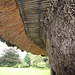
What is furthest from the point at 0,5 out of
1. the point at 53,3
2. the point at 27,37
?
the point at 27,37

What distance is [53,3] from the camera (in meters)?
0.66

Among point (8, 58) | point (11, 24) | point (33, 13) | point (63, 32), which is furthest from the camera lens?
point (8, 58)

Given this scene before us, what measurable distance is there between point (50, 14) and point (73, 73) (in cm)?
47

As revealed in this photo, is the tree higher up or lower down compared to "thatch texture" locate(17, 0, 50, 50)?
lower down

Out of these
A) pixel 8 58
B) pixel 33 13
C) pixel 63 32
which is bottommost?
pixel 8 58

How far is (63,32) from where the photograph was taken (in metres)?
0.62

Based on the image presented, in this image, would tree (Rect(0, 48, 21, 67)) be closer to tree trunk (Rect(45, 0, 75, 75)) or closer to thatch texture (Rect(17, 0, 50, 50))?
thatch texture (Rect(17, 0, 50, 50))

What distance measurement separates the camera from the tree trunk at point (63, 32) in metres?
0.58

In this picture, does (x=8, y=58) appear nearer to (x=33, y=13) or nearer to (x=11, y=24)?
(x=11, y=24)

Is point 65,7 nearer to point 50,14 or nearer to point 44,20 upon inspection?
point 50,14

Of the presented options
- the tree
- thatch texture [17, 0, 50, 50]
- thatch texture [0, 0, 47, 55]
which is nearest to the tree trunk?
thatch texture [17, 0, 50, 50]

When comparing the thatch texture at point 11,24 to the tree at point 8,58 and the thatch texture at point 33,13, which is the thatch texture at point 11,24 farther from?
the tree at point 8,58

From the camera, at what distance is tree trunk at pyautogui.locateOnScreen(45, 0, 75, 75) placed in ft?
1.92

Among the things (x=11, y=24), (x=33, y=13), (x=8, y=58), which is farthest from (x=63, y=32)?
(x=8, y=58)
